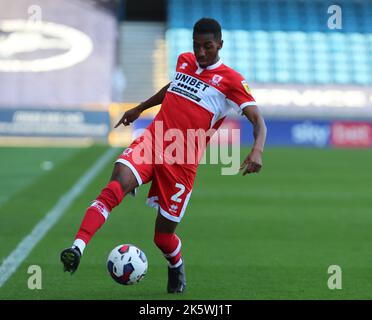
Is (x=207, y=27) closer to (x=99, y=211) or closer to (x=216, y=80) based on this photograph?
(x=216, y=80)

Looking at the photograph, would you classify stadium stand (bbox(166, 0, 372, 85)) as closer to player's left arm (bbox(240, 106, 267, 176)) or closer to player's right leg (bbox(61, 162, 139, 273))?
player's left arm (bbox(240, 106, 267, 176))

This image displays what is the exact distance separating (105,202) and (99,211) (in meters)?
0.09

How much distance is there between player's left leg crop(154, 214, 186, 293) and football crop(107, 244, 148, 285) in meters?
0.25

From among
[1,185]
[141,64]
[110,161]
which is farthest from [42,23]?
[1,185]

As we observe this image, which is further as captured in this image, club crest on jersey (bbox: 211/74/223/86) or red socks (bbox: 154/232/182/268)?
red socks (bbox: 154/232/182/268)

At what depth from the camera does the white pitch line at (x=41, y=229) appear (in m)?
8.26

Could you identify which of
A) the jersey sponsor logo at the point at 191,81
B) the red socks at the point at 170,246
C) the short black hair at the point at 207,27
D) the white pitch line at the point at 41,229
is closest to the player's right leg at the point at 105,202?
the red socks at the point at 170,246

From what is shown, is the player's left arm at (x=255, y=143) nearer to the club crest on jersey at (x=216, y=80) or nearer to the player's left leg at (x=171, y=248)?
the club crest on jersey at (x=216, y=80)

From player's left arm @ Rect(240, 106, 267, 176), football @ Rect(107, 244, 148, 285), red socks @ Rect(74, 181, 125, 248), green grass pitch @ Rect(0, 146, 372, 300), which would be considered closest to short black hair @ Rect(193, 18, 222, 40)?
player's left arm @ Rect(240, 106, 267, 176)

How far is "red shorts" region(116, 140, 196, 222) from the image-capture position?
6.90m

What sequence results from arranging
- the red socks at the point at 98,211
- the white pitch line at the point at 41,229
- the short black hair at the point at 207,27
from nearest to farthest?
1. the red socks at the point at 98,211
2. the short black hair at the point at 207,27
3. the white pitch line at the point at 41,229

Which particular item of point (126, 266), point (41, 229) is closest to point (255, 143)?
point (126, 266)

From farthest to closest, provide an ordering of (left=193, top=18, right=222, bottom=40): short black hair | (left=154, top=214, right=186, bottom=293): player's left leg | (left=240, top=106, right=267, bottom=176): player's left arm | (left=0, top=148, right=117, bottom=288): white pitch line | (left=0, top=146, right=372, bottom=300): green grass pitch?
(left=0, top=148, right=117, bottom=288): white pitch line < (left=0, top=146, right=372, bottom=300): green grass pitch < (left=154, top=214, right=186, bottom=293): player's left leg < (left=193, top=18, right=222, bottom=40): short black hair < (left=240, top=106, right=267, bottom=176): player's left arm

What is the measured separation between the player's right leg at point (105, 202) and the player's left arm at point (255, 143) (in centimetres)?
85
